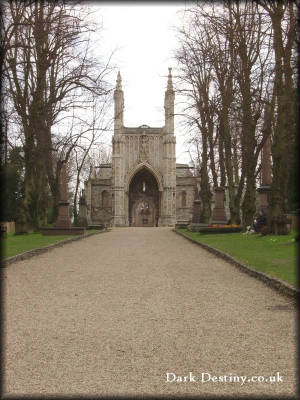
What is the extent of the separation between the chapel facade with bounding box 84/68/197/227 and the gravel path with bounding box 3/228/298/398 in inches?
1942

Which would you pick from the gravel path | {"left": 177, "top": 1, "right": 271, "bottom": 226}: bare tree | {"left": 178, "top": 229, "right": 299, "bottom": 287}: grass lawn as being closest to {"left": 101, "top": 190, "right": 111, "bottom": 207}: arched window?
{"left": 177, "top": 1, "right": 271, "bottom": 226}: bare tree

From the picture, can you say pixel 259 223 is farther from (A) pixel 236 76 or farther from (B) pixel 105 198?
(B) pixel 105 198

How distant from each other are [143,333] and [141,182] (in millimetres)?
61494

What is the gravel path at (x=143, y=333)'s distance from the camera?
4.55 meters

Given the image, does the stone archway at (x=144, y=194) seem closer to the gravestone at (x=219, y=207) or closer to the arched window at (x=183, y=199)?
the arched window at (x=183, y=199)

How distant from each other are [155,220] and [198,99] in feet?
122

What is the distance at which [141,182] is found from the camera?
222ft

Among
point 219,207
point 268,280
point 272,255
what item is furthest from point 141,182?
point 268,280

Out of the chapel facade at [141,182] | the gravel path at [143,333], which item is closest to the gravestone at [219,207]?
the gravel path at [143,333]

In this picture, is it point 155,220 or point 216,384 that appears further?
point 155,220

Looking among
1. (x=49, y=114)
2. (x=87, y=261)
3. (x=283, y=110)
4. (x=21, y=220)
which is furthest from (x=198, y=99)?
(x=87, y=261)

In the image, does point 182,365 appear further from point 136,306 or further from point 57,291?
point 57,291

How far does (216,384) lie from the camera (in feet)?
14.7

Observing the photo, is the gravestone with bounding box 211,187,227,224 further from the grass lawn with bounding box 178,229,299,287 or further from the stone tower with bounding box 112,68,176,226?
the stone tower with bounding box 112,68,176,226
